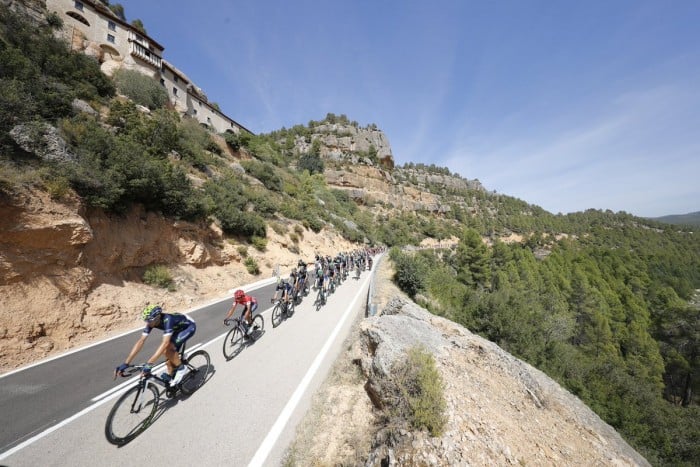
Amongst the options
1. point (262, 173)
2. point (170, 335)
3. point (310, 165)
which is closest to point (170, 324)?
point (170, 335)

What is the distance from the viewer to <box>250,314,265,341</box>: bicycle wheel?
22.6 feet

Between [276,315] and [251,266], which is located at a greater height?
[251,266]

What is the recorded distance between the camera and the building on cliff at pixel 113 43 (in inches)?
916

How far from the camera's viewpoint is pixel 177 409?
4.18 m

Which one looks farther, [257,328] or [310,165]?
[310,165]

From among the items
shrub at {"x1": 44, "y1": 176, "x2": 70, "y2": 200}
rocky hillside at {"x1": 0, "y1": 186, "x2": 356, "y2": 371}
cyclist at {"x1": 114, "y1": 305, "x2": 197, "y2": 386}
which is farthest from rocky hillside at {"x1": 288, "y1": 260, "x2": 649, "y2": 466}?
shrub at {"x1": 44, "y1": 176, "x2": 70, "y2": 200}

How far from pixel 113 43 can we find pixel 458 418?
138ft

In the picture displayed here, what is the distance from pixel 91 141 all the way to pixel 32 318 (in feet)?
21.7

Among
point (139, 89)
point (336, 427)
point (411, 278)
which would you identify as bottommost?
point (336, 427)

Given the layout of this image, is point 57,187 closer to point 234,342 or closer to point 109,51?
point 234,342

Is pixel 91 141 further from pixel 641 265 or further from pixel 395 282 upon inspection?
pixel 641 265

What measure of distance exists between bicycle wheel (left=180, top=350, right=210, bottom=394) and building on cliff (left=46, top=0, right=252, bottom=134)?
→ 3316 centimetres

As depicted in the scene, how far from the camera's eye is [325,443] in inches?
146

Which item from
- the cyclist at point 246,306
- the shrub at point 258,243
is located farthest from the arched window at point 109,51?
the cyclist at point 246,306
